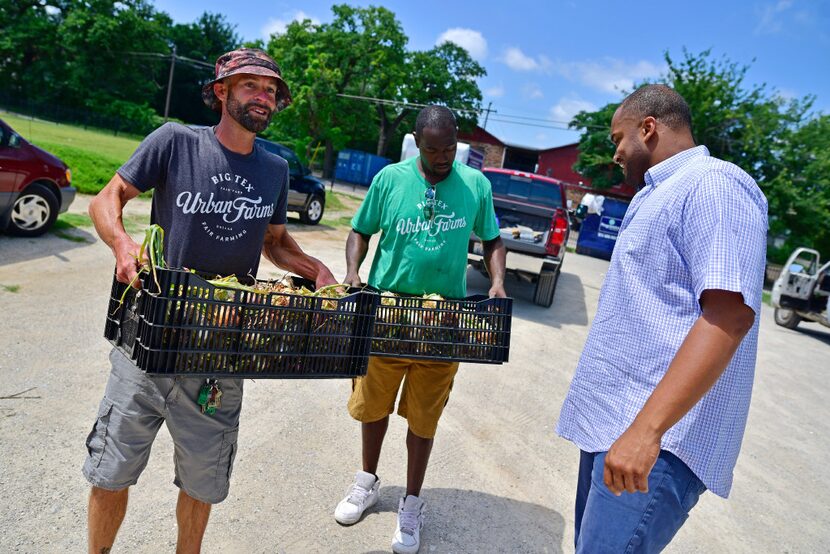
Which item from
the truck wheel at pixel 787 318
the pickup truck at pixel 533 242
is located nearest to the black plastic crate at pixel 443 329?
the pickup truck at pixel 533 242

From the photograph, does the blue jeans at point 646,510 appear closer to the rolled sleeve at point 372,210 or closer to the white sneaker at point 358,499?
the white sneaker at point 358,499

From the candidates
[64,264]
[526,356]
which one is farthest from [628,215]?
[64,264]

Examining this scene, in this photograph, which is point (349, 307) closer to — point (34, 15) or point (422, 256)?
point (422, 256)

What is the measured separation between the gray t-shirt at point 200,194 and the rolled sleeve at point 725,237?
179cm

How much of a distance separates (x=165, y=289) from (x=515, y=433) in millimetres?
3710

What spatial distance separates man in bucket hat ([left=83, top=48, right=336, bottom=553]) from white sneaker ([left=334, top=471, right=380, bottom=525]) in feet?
3.06

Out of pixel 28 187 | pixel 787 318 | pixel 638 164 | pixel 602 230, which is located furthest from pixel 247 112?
pixel 602 230

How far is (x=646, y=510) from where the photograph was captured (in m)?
1.79

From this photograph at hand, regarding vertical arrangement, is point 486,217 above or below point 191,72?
below

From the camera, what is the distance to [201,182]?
2447 millimetres

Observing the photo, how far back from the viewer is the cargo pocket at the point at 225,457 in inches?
98.3

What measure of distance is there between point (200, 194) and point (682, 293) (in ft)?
6.30

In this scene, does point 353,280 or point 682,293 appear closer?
point 682,293

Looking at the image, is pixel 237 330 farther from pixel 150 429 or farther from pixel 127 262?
pixel 150 429
